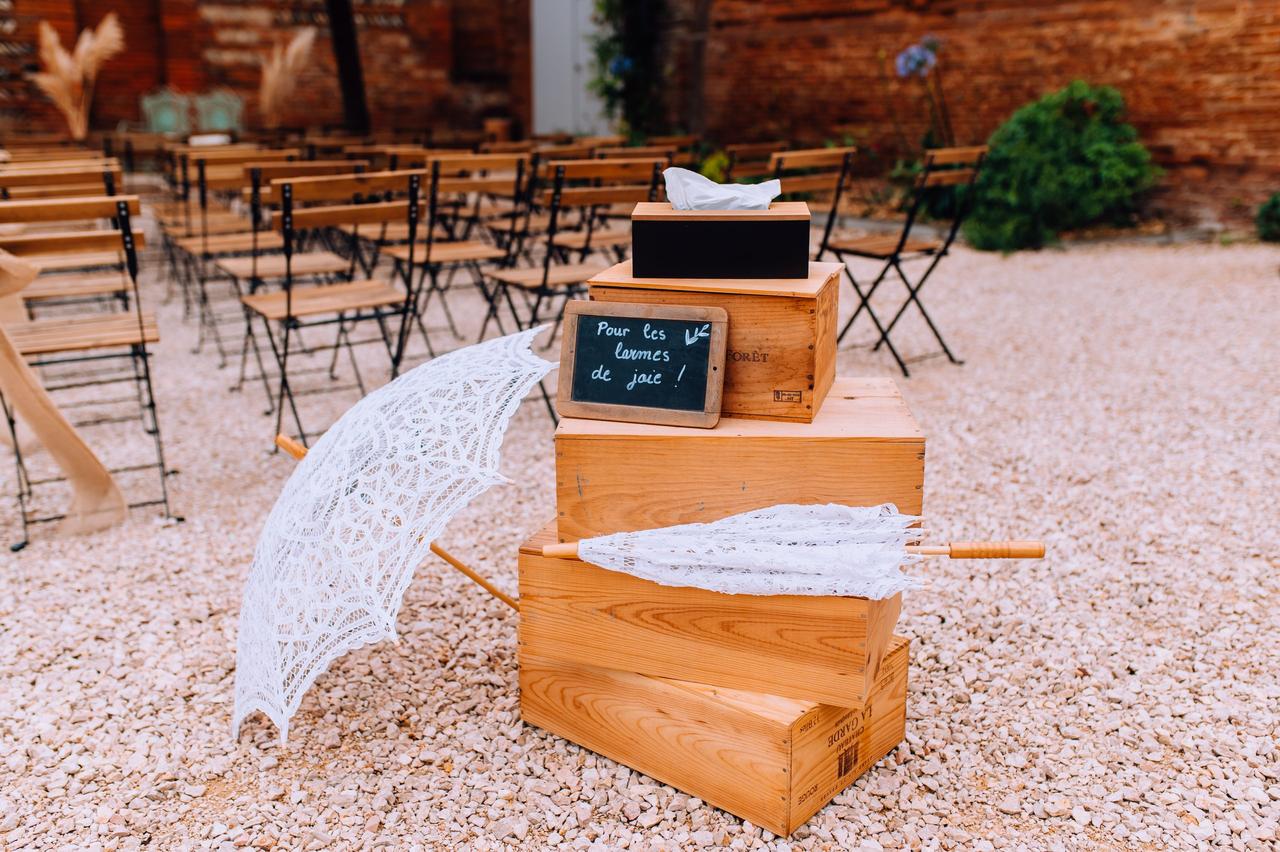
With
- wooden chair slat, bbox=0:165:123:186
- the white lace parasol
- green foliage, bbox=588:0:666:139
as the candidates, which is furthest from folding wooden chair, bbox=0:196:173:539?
green foliage, bbox=588:0:666:139

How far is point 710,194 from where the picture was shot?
91.4 inches

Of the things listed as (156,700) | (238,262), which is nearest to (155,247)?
(238,262)

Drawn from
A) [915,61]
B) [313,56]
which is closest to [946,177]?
[915,61]

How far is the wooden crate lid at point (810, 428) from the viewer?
2.11 meters

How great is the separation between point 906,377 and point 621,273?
322 centimetres

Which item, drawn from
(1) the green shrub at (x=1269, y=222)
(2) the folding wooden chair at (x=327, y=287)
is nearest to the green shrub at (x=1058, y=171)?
(1) the green shrub at (x=1269, y=222)

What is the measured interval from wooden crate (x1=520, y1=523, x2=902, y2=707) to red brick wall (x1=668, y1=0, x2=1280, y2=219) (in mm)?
8428

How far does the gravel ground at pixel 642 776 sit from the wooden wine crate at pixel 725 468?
0.59 meters

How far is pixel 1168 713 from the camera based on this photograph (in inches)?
97.4

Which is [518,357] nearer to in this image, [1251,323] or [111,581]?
[111,581]

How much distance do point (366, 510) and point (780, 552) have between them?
30.4 inches

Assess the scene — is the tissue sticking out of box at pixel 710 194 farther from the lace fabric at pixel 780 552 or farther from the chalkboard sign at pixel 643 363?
the lace fabric at pixel 780 552

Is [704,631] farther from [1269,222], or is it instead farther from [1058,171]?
[1269,222]

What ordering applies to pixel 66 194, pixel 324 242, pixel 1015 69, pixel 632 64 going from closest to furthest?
pixel 66 194
pixel 324 242
pixel 1015 69
pixel 632 64
